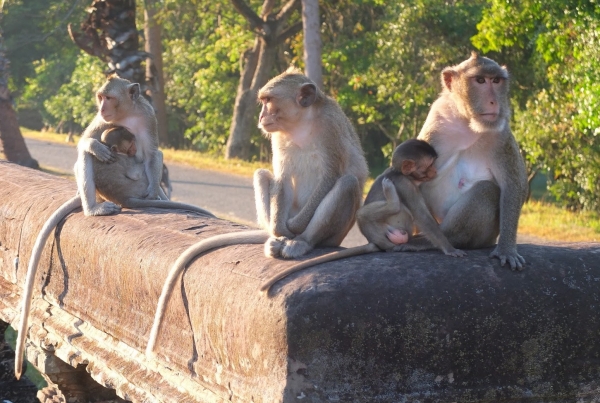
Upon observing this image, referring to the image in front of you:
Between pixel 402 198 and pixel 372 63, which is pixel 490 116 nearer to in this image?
pixel 402 198

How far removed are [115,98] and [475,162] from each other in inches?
108

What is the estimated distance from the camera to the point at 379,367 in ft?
8.35

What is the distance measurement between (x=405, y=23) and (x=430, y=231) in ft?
45.2

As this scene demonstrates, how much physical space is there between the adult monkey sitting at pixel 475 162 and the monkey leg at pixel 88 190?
1.55m

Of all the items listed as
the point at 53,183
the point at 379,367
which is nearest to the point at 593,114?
the point at 53,183

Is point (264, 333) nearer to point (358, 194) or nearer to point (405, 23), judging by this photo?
point (358, 194)

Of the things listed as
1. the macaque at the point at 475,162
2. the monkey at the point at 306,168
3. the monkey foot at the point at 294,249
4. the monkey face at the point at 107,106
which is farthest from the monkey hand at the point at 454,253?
the monkey face at the point at 107,106

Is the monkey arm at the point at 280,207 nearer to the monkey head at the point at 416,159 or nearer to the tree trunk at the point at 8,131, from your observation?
the monkey head at the point at 416,159

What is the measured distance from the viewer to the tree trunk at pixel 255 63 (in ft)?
63.7

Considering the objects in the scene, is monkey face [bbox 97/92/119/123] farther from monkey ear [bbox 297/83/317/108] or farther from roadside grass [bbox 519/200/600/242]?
roadside grass [bbox 519/200/600/242]

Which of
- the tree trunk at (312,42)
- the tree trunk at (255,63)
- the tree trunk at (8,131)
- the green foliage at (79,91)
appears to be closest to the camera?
the tree trunk at (8,131)

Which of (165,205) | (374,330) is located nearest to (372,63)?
(165,205)

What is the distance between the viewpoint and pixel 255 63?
21.3 metres

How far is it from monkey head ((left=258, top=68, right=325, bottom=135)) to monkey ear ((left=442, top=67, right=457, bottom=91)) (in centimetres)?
53
